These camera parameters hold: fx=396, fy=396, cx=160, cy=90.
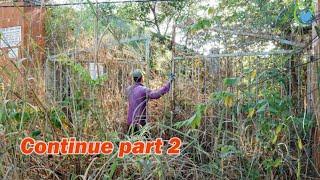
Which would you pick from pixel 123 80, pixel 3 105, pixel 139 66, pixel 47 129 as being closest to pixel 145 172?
pixel 47 129

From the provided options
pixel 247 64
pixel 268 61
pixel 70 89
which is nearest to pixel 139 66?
pixel 247 64

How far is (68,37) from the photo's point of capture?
363 cm

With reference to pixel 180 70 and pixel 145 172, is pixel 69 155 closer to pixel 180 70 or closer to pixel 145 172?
pixel 145 172

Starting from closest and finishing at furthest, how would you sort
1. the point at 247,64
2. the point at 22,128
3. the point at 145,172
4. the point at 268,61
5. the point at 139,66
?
1. the point at 145,172
2. the point at 22,128
3. the point at 268,61
4. the point at 247,64
5. the point at 139,66

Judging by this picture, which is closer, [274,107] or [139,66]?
[274,107]

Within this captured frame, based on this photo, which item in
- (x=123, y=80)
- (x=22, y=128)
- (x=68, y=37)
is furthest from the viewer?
(x=123, y=80)

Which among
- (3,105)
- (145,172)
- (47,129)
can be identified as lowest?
(145,172)

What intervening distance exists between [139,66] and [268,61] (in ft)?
6.47

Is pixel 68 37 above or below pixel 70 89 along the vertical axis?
above

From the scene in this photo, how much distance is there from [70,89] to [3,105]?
0.49 m

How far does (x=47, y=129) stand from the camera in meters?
2.66
